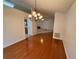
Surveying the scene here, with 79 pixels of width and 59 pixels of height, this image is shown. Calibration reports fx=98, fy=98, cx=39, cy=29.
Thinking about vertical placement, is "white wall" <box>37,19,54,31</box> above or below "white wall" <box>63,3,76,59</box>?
above

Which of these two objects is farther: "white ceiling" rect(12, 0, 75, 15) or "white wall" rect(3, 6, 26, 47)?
"white wall" rect(3, 6, 26, 47)

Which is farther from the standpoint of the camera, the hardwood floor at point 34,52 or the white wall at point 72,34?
the hardwood floor at point 34,52

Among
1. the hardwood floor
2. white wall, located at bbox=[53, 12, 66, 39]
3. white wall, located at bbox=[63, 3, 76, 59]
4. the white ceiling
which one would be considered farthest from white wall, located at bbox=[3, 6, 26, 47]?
white wall, located at bbox=[53, 12, 66, 39]

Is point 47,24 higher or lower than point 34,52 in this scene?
higher

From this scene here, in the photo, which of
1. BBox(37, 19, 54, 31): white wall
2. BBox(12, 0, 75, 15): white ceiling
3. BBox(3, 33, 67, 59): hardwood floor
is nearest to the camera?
BBox(12, 0, 75, 15): white ceiling

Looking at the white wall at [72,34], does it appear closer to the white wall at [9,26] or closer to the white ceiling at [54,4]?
the white ceiling at [54,4]

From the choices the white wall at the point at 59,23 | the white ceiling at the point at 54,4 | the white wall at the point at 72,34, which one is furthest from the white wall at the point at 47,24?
the white wall at the point at 72,34

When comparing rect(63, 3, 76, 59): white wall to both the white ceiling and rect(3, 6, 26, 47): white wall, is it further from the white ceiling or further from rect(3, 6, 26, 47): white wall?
rect(3, 6, 26, 47): white wall

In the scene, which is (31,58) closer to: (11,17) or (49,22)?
(11,17)

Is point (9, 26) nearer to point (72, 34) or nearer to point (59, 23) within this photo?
point (72, 34)

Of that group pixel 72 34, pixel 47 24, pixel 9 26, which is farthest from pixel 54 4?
pixel 47 24

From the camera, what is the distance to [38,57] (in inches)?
171

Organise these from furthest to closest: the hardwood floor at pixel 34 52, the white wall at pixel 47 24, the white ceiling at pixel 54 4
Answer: the white wall at pixel 47 24, the hardwood floor at pixel 34 52, the white ceiling at pixel 54 4

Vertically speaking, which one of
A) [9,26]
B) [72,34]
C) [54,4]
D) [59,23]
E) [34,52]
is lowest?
[34,52]
